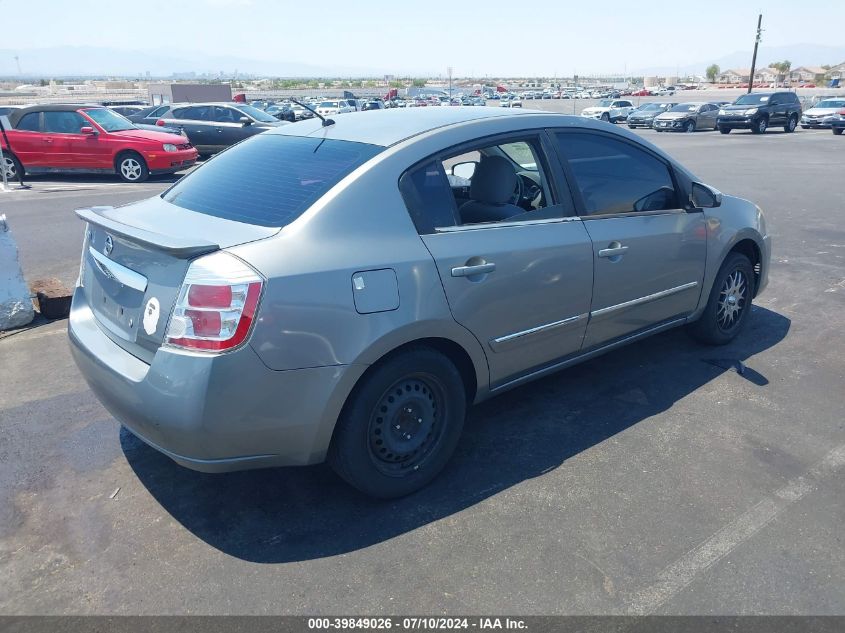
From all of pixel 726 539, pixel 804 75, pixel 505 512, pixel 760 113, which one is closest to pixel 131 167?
pixel 505 512

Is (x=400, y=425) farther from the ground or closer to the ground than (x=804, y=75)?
closer to the ground

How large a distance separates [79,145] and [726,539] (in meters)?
14.4

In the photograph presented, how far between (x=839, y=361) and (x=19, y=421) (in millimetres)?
5527

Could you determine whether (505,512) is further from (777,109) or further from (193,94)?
(193,94)

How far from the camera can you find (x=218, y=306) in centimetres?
262

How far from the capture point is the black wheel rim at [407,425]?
3.10 meters

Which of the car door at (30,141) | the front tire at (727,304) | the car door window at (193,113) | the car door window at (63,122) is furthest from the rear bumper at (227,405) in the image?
the car door window at (193,113)

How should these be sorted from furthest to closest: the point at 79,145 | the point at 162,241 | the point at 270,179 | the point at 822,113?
1. the point at 822,113
2. the point at 79,145
3. the point at 270,179
4. the point at 162,241

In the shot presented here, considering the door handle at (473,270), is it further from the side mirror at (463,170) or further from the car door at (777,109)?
the car door at (777,109)

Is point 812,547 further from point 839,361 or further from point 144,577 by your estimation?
point 144,577

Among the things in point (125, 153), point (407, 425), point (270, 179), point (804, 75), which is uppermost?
point (804, 75)

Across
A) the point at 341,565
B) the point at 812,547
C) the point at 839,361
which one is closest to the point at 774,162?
the point at 839,361

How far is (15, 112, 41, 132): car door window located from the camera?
1381 centimetres

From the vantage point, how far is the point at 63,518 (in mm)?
3092
